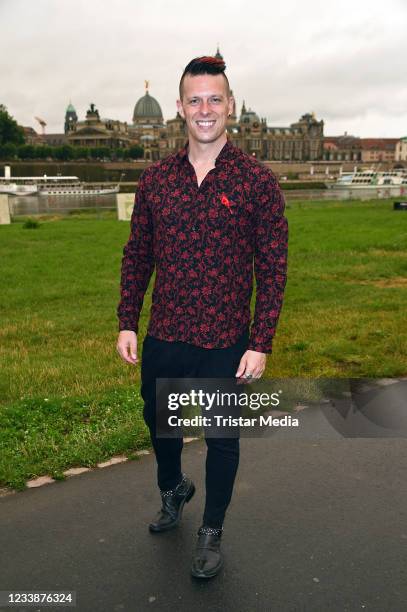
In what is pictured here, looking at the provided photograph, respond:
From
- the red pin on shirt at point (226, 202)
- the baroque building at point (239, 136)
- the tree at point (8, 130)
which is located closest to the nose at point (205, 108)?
the red pin on shirt at point (226, 202)

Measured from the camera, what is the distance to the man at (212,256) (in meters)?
2.75

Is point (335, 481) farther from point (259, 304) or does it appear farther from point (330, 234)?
point (330, 234)

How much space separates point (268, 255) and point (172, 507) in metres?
1.50

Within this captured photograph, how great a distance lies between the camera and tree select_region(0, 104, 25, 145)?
10944cm

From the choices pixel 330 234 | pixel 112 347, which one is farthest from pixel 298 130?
pixel 112 347

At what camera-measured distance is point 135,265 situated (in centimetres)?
307

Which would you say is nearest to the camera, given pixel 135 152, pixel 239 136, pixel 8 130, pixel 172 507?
pixel 172 507

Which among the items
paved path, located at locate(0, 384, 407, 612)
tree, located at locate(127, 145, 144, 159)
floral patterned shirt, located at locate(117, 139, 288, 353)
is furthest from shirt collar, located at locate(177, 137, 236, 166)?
tree, located at locate(127, 145, 144, 159)

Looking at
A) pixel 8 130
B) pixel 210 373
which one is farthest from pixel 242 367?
pixel 8 130

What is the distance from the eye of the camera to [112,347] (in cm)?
661

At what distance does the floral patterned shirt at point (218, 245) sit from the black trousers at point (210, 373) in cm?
6

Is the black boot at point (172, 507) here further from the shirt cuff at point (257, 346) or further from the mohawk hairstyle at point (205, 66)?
the mohawk hairstyle at point (205, 66)

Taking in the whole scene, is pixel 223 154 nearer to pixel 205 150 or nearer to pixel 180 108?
pixel 205 150

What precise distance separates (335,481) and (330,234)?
1329 centimetres
